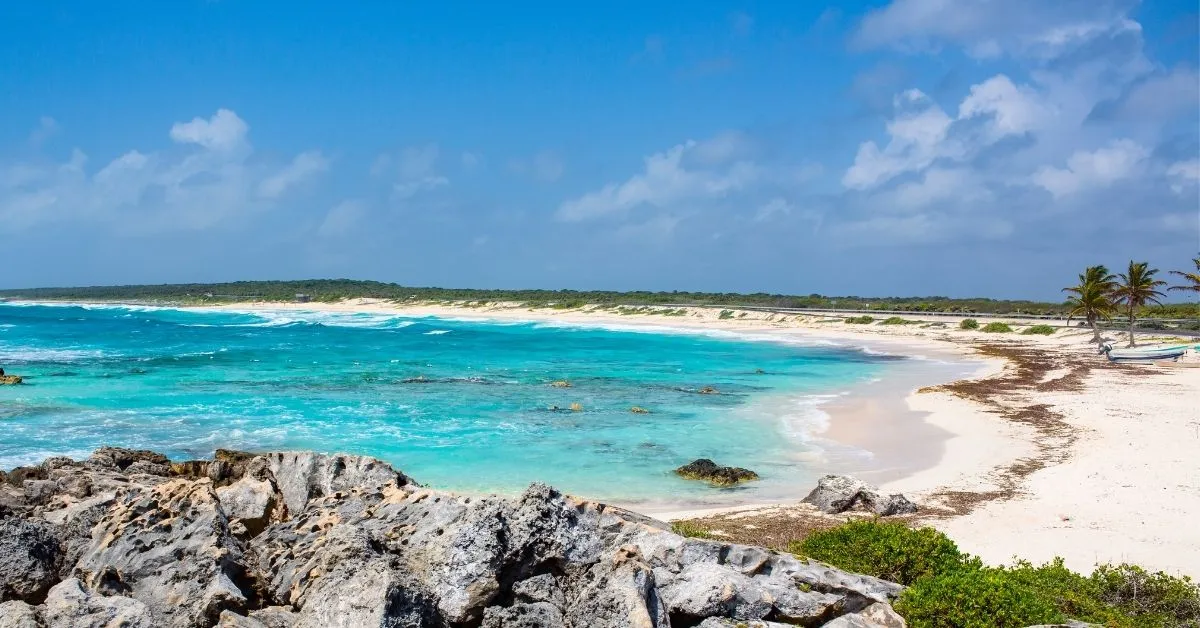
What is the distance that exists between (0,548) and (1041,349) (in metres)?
54.0

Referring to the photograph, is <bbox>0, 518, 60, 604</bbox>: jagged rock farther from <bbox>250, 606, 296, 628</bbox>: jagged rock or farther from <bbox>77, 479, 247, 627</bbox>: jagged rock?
<bbox>250, 606, 296, 628</bbox>: jagged rock

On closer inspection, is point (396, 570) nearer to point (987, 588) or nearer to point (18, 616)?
point (18, 616)

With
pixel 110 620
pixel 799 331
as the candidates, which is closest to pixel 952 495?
pixel 110 620

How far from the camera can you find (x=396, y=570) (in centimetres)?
522

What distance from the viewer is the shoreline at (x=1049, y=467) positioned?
1216 centimetres

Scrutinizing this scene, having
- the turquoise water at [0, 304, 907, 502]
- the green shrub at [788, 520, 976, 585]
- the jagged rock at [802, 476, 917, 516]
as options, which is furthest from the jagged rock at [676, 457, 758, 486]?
the green shrub at [788, 520, 976, 585]

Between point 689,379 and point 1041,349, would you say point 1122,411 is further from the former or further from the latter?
point 1041,349

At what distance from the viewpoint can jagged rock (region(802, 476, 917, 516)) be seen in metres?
13.9

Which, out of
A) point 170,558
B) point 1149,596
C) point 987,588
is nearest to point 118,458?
point 170,558

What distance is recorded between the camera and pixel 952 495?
15273mm

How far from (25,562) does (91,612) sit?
143cm

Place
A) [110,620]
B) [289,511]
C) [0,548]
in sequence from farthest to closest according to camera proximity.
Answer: [289,511] < [0,548] < [110,620]

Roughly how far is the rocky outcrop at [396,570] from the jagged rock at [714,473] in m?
10.0

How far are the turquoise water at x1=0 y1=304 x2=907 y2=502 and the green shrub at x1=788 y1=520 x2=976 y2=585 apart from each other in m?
6.94
